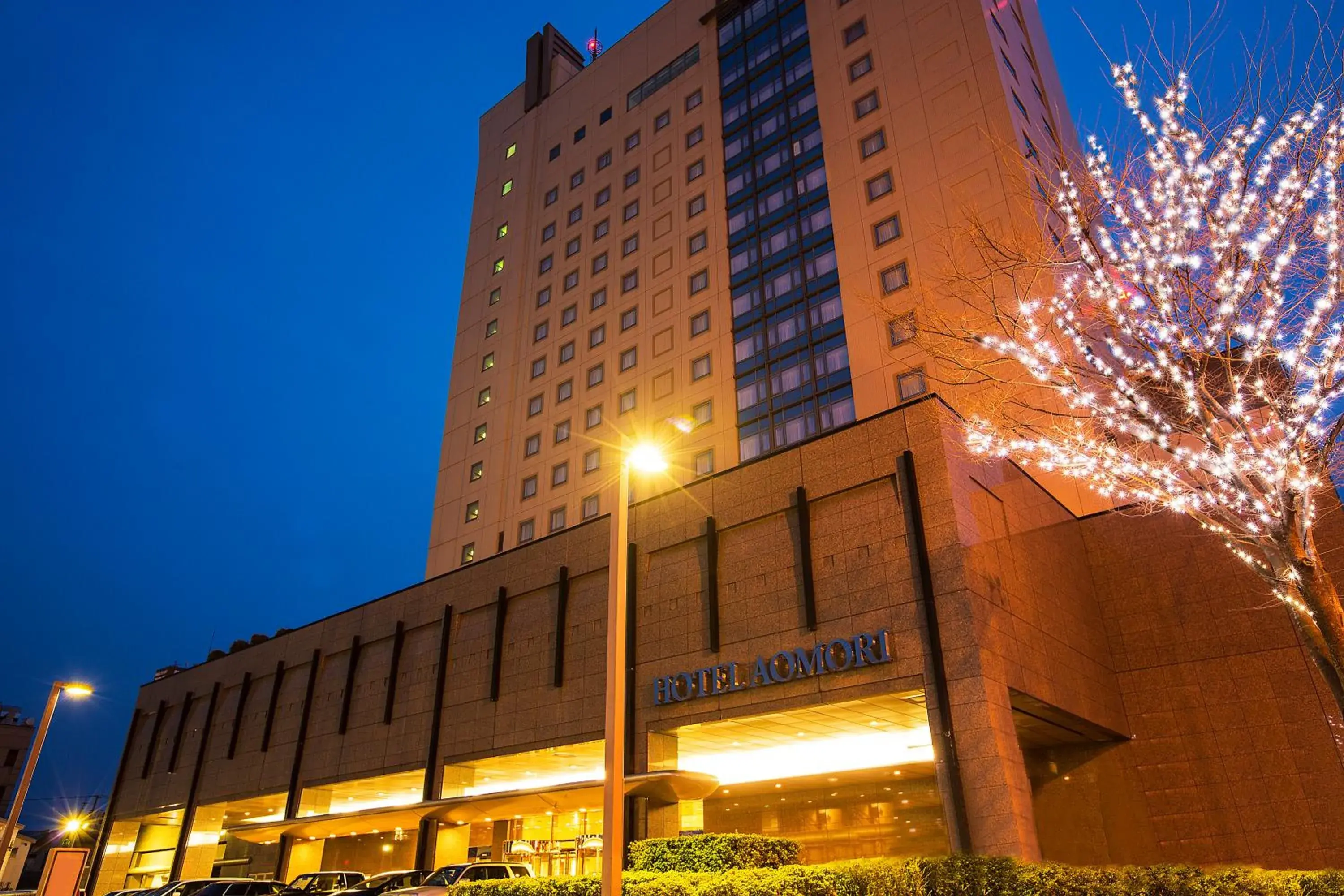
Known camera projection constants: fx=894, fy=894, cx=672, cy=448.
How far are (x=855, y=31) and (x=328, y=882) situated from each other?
47.8 metres

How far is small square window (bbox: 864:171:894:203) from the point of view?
43469 mm

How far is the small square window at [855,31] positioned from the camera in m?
48.8

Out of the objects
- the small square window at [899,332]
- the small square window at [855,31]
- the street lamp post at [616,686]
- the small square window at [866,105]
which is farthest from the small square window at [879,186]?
the street lamp post at [616,686]

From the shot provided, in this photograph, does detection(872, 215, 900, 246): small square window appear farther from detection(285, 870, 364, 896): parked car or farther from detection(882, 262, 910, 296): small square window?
detection(285, 870, 364, 896): parked car

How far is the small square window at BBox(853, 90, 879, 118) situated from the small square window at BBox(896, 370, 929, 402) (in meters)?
15.9

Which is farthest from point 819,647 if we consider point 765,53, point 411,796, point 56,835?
point 56,835

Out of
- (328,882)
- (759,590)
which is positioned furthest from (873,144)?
(328,882)

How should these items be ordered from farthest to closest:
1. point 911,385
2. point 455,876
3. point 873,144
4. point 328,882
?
point 873,144 < point 911,385 < point 328,882 < point 455,876

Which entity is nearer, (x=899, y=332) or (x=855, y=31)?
(x=899, y=332)

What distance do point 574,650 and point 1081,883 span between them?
62.0 ft

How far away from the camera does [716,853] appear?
21.4m

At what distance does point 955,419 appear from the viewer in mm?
27328

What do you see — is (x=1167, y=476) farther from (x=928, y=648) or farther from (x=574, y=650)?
(x=574, y=650)

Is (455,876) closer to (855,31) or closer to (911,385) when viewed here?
(911,385)
